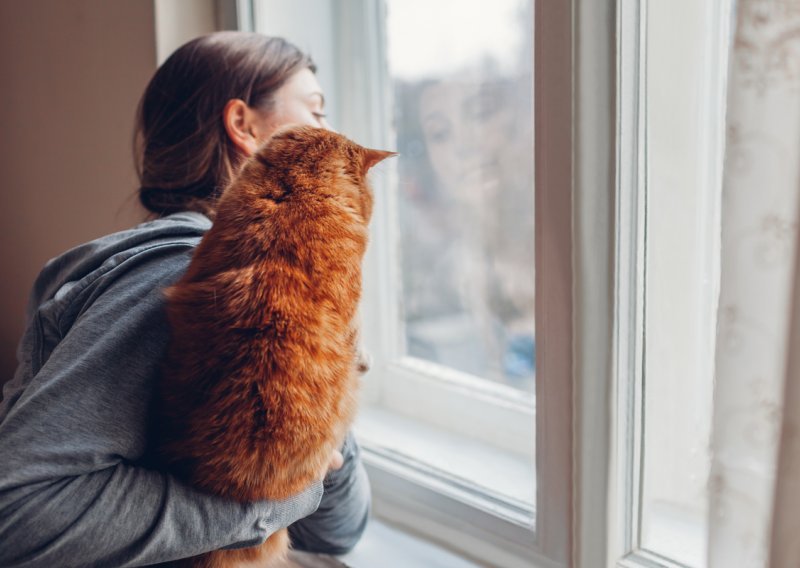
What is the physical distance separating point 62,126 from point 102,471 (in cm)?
120

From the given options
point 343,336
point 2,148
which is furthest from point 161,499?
point 2,148

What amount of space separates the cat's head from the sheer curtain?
37 centimetres

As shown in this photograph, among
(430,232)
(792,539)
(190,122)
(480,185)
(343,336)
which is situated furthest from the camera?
(430,232)

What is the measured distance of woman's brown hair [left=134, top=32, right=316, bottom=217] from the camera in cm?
101

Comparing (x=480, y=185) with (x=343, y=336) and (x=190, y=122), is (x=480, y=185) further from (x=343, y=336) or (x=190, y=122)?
(x=343, y=336)

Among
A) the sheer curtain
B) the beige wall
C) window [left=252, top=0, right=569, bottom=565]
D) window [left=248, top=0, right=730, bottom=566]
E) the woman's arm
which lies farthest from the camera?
the beige wall

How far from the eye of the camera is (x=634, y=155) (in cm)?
86

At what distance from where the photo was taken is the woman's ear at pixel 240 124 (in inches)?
39.7

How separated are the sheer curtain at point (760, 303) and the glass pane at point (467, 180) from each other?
0.64 meters

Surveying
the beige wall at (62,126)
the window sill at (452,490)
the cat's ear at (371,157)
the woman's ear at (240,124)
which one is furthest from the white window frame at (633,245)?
the beige wall at (62,126)

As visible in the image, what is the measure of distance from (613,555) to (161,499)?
560 millimetres

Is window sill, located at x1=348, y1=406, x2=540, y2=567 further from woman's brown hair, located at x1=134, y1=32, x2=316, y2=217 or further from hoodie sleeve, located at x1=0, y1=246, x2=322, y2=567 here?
woman's brown hair, located at x1=134, y1=32, x2=316, y2=217

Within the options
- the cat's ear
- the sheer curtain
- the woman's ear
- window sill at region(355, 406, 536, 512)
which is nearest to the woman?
the woman's ear

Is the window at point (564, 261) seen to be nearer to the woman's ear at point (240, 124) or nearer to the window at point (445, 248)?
the window at point (445, 248)
